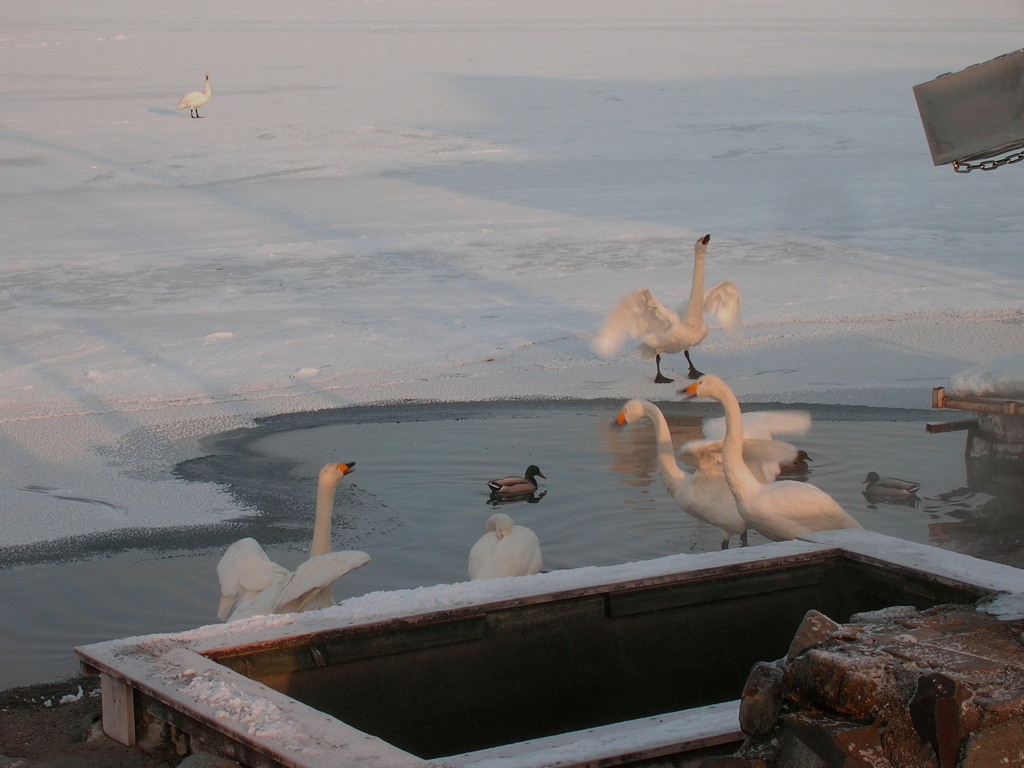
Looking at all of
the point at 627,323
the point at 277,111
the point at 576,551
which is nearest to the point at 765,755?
the point at 576,551

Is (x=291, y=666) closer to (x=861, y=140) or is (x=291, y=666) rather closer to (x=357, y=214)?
(x=357, y=214)

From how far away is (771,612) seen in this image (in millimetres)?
4242

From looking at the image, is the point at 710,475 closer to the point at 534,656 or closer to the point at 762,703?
the point at 534,656

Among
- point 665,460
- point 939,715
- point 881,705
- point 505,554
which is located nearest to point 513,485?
point 665,460

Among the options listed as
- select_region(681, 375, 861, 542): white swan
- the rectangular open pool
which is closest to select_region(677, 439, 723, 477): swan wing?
select_region(681, 375, 861, 542): white swan

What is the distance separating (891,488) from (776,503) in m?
1.44

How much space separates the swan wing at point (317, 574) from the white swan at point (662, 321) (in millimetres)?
5622

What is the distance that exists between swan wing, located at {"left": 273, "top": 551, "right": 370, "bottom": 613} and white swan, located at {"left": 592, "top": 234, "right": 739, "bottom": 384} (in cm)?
562

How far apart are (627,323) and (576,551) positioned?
3883mm

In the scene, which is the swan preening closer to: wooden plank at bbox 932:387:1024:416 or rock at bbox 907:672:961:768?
wooden plank at bbox 932:387:1024:416

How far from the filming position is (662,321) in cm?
969

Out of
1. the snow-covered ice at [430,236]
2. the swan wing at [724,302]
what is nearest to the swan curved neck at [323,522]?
the snow-covered ice at [430,236]

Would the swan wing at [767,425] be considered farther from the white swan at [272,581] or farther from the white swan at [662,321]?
the white swan at [272,581]

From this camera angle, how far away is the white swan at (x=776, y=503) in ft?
18.2
